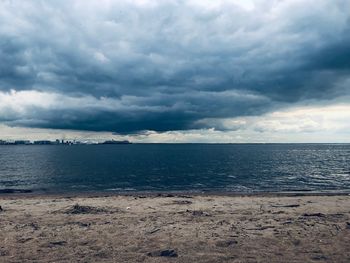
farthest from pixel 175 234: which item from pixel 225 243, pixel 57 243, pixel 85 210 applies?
pixel 85 210

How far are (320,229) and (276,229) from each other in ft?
7.51

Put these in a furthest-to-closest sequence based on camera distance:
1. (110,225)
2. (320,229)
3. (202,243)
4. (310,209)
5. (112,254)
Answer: (310,209) → (110,225) → (320,229) → (202,243) → (112,254)

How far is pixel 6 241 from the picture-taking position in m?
14.7

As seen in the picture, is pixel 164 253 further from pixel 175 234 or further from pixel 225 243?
pixel 225 243

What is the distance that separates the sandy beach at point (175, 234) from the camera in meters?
12.7

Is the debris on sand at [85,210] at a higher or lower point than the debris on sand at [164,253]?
lower

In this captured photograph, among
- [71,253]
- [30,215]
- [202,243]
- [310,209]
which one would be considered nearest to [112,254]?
[71,253]

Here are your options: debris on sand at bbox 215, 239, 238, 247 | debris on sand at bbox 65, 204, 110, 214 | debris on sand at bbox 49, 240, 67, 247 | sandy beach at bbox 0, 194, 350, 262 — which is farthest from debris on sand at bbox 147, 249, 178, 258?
debris on sand at bbox 65, 204, 110, 214

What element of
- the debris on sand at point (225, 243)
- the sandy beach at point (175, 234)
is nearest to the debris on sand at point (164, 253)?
the sandy beach at point (175, 234)

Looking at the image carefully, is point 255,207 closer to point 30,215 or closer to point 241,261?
point 241,261

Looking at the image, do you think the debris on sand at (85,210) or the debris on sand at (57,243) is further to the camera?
the debris on sand at (85,210)

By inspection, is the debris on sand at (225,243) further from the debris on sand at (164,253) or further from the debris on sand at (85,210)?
the debris on sand at (85,210)

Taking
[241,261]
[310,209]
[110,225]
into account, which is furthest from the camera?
[310,209]

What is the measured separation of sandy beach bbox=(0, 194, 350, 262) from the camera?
501 inches
